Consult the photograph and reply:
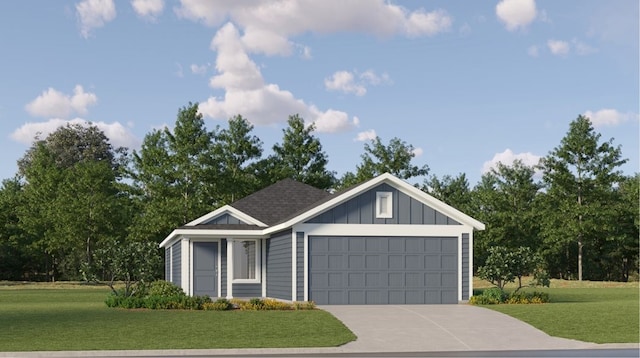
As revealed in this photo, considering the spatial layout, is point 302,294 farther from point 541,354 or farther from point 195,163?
point 195,163

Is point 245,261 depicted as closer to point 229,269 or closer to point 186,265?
point 229,269

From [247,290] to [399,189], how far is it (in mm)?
9164

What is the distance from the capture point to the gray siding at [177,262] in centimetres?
4228

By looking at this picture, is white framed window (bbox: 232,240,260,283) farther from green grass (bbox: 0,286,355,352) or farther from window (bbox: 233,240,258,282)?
green grass (bbox: 0,286,355,352)

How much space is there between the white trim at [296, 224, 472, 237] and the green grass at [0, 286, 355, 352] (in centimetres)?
501

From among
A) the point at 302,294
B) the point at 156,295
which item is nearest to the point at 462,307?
the point at 302,294

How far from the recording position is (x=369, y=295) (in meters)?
33.0

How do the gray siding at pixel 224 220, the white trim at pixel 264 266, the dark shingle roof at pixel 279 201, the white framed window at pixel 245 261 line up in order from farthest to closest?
1. the dark shingle roof at pixel 279 201
2. the gray siding at pixel 224 220
3. the white framed window at pixel 245 261
4. the white trim at pixel 264 266

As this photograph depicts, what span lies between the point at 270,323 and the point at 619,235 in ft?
177

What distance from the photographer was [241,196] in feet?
213

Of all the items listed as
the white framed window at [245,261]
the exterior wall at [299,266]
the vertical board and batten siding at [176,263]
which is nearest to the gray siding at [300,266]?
the exterior wall at [299,266]

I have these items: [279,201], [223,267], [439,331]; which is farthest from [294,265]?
[279,201]

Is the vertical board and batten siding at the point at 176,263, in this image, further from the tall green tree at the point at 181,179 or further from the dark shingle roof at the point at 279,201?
the tall green tree at the point at 181,179

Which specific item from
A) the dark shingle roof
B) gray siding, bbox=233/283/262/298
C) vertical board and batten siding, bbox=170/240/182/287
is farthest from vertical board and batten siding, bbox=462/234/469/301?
vertical board and batten siding, bbox=170/240/182/287
